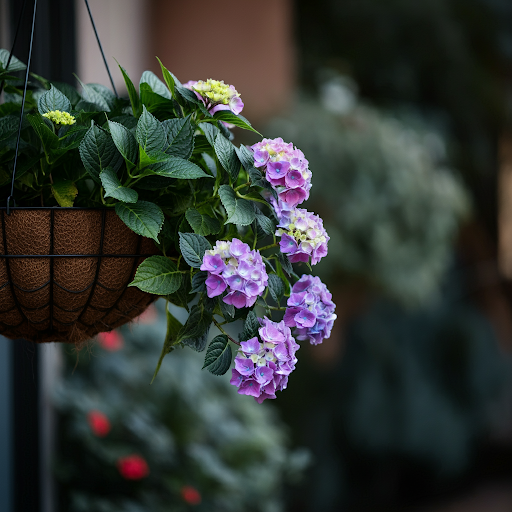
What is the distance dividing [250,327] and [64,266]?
0.61ft

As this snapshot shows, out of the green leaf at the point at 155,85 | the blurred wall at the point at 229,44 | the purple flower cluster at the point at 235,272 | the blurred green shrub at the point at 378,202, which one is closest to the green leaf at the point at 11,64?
the green leaf at the point at 155,85

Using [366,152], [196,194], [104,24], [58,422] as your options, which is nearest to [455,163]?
[366,152]

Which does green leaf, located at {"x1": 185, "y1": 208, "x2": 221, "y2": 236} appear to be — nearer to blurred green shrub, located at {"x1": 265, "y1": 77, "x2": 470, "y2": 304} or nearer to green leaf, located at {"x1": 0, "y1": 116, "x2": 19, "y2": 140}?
green leaf, located at {"x1": 0, "y1": 116, "x2": 19, "y2": 140}

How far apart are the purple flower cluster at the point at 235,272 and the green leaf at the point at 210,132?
0.12 metres

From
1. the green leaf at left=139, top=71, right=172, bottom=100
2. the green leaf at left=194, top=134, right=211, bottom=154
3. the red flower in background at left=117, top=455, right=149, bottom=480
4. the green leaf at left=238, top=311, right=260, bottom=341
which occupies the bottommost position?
the red flower in background at left=117, top=455, right=149, bottom=480

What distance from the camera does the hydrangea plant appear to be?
55 centimetres

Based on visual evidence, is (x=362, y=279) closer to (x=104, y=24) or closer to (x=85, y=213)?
(x=104, y=24)

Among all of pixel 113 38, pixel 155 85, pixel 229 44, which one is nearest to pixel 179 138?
pixel 155 85

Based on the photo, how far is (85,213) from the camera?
583 mm

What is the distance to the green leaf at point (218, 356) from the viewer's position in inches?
22.1

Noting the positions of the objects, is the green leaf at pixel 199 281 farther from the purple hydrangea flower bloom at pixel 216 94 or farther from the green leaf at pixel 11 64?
the green leaf at pixel 11 64

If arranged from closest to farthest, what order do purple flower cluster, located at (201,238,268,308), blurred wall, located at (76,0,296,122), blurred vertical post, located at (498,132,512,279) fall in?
purple flower cluster, located at (201,238,268,308) < blurred wall, located at (76,0,296,122) < blurred vertical post, located at (498,132,512,279)

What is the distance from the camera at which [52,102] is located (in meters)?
0.60

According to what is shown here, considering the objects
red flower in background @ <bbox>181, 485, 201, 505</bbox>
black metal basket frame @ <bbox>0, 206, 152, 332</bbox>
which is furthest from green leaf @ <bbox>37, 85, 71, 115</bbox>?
red flower in background @ <bbox>181, 485, 201, 505</bbox>
